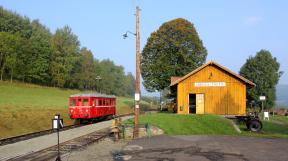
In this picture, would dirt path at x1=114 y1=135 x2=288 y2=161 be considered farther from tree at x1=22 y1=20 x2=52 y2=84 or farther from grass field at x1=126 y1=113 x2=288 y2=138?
tree at x1=22 y1=20 x2=52 y2=84

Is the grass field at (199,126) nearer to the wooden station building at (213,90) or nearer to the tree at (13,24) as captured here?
the wooden station building at (213,90)

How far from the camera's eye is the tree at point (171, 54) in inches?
2213

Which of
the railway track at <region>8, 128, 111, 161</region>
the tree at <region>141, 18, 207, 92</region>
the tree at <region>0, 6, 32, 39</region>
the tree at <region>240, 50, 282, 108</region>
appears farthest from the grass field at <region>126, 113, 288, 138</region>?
the tree at <region>0, 6, 32, 39</region>

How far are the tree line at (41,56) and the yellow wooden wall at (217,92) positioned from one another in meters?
31.0

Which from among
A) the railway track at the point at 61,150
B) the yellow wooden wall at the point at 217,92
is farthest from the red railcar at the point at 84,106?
the railway track at the point at 61,150

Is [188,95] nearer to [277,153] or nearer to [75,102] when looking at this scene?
[75,102]

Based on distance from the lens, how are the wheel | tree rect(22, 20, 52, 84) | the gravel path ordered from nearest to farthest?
the gravel path < the wheel < tree rect(22, 20, 52, 84)

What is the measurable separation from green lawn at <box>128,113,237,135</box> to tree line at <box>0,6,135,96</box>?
39.7 m

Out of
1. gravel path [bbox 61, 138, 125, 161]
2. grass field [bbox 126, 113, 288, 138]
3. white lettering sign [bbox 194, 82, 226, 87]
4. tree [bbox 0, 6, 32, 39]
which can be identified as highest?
tree [bbox 0, 6, 32, 39]

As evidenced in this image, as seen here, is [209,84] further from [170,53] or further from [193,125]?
[170,53]

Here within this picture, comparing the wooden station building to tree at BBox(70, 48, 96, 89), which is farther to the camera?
tree at BBox(70, 48, 96, 89)

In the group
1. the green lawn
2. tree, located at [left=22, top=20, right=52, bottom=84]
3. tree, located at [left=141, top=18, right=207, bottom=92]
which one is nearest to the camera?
the green lawn

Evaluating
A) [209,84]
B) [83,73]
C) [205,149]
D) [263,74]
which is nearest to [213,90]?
[209,84]

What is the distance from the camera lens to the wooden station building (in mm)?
36719
